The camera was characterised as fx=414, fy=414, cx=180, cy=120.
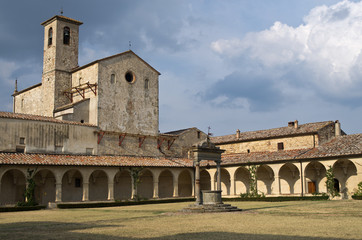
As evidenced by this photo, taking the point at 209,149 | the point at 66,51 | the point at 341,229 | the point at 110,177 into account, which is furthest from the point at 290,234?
the point at 66,51

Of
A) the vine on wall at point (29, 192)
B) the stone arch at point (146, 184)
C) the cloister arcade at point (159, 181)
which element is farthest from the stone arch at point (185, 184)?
the vine on wall at point (29, 192)

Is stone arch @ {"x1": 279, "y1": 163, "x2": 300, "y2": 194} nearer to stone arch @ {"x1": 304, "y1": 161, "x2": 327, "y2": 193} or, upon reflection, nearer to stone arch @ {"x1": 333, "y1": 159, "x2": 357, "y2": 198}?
stone arch @ {"x1": 304, "y1": 161, "x2": 327, "y2": 193}

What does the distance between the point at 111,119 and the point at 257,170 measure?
15.4m

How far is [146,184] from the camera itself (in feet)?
138

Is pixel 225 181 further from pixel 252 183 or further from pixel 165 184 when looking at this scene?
pixel 165 184

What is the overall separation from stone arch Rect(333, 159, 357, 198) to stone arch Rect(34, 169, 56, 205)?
81.1ft

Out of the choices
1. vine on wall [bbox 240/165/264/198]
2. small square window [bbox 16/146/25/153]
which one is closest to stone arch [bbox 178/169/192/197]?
vine on wall [bbox 240/165/264/198]

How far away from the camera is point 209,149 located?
80.0 ft

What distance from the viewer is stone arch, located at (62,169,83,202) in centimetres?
3650

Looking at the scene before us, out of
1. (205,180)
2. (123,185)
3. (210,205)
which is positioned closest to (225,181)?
(205,180)

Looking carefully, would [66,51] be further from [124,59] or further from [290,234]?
[290,234]

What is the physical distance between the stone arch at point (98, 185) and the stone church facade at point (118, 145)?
93 millimetres

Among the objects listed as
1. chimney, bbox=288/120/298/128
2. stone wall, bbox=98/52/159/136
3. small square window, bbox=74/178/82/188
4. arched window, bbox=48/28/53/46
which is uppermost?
arched window, bbox=48/28/53/46

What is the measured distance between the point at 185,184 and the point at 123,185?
26.8ft
